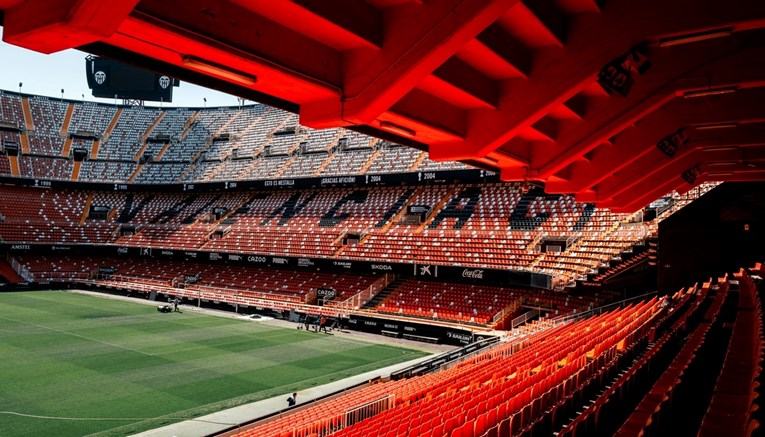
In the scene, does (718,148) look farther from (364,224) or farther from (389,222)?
(364,224)

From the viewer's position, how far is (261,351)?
955 inches

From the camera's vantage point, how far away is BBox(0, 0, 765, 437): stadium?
4012mm

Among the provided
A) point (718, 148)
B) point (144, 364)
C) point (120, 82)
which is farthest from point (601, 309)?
point (120, 82)

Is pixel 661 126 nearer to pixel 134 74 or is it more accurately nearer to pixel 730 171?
pixel 730 171

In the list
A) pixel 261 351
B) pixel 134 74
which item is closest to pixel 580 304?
pixel 261 351

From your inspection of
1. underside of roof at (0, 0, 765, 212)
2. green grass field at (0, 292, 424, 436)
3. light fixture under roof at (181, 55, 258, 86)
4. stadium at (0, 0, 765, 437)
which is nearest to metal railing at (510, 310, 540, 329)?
stadium at (0, 0, 765, 437)

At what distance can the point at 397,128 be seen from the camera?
513 centimetres

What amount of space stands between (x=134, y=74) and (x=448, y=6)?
202 feet

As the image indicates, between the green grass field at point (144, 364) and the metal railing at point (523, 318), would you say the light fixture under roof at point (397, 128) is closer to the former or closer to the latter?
the green grass field at point (144, 364)

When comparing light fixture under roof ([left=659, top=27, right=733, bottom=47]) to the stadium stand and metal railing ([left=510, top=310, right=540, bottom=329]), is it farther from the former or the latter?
metal railing ([left=510, top=310, right=540, bottom=329])

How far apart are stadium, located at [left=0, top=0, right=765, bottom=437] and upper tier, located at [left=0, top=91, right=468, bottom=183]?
28 cm

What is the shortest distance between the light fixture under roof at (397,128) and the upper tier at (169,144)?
36.4 metres

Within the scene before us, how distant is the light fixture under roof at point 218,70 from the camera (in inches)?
140

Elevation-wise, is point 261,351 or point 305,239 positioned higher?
point 305,239
